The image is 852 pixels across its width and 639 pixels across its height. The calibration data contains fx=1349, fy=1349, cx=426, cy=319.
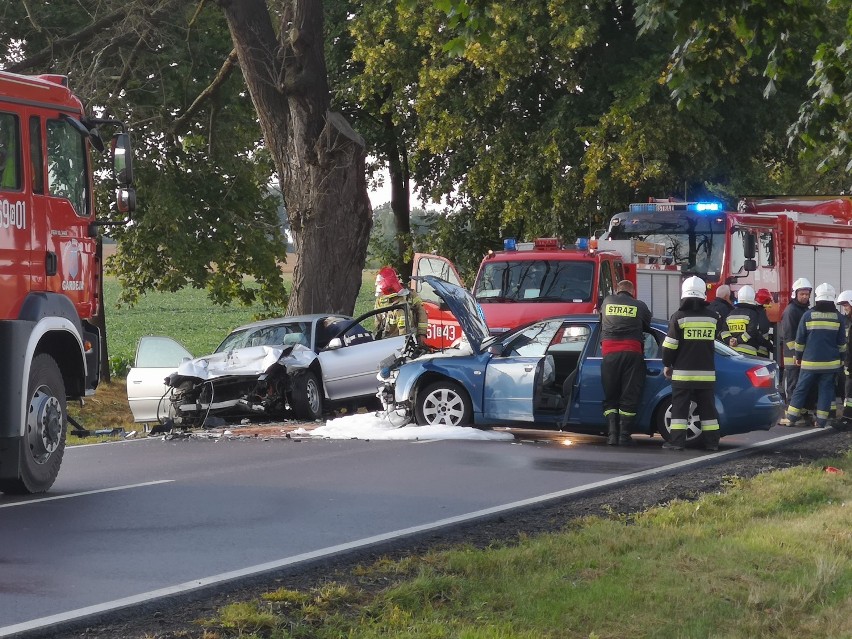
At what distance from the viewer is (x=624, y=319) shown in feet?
45.2

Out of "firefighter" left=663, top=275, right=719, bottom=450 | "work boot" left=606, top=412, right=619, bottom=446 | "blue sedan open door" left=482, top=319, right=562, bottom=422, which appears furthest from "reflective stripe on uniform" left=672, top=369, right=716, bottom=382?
"blue sedan open door" left=482, top=319, right=562, bottom=422

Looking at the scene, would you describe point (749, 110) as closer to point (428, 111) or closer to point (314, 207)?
point (428, 111)

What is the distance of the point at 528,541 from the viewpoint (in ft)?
27.1

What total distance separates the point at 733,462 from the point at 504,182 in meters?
17.1

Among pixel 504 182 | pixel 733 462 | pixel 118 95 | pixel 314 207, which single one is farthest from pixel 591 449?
pixel 504 182

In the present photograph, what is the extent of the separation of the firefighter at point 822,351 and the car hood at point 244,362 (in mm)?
6096

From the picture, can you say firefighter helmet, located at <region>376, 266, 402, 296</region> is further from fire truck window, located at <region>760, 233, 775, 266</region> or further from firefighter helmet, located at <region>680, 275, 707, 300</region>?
fire truck window, located at <region>760, 233, 775, 266</region>

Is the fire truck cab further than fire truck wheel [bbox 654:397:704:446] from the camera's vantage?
Yes

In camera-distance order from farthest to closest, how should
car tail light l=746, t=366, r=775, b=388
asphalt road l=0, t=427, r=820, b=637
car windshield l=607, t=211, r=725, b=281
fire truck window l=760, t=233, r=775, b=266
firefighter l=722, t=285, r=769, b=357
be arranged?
fire truck window l=760, t=233, r=775, b=266 < car windshield l=607, t=211, r=725, b=281 < firefighter l=722, t=285, r=769, b=357 < car tail light l=746, t=366, r=775, b=388 < asphalt road l=0, t=427, r=820, b=637

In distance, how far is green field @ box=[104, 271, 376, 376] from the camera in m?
45.3

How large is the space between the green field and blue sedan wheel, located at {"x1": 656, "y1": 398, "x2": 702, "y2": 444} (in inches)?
791

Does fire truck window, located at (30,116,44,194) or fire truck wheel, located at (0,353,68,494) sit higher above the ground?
fire truck window, located at (30,116,44,194)

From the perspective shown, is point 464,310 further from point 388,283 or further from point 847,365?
point 847,365

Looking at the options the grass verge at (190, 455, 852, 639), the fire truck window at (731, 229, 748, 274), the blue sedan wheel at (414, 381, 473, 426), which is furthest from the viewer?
the fire truck window at (731, 229, 748, 274)
